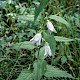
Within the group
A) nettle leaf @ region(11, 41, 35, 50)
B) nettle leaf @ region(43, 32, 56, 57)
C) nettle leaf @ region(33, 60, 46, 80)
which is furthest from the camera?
nettle leaf @ region(11, 41, 35, 50)

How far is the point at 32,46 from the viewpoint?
4.90ft

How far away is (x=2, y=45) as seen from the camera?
2.21 metres

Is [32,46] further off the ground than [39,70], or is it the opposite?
[32,46]

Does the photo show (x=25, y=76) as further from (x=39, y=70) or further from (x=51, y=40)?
(x=51, y=40)

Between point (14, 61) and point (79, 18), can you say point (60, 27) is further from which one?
point (14, 61)

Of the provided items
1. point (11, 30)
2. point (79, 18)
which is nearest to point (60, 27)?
point (79, 18)

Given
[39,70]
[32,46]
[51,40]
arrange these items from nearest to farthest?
[51,40]
[39,70]
[32,46]

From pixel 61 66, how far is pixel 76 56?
0.15 meters

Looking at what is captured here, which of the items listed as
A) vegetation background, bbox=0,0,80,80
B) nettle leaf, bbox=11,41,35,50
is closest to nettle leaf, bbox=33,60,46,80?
vegetation background, bbox=0,0,80,80

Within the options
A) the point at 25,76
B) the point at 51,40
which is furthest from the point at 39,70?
the point at 51,40

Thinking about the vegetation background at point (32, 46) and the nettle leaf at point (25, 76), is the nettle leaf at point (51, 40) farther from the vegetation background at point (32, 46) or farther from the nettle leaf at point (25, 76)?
the nettle leaf at point (25, 76)

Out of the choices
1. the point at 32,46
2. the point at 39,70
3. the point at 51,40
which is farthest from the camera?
the point at 32,46

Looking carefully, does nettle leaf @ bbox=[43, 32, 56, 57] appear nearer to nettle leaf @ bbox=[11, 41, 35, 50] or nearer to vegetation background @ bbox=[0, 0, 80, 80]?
vegetation background @ bbox=[0, 0, 80, 80]

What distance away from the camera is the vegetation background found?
150 cm
